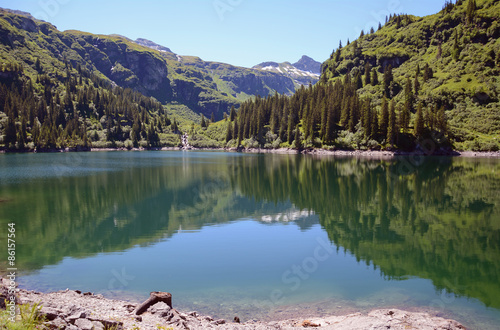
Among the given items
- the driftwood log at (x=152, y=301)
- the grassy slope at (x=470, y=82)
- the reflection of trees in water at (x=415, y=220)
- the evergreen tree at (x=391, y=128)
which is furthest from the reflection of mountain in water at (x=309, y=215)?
the grassy slope at (x=470, y=82)

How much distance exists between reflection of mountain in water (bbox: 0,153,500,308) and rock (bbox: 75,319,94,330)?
45.6 feet

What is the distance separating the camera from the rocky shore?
9.73 m

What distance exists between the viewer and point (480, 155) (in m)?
122

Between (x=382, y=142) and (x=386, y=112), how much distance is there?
12.3 m

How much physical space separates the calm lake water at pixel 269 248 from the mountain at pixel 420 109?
285 ft

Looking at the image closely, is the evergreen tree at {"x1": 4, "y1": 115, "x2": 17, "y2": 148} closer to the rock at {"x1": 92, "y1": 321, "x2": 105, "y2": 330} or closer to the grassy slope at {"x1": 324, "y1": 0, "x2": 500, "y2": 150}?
the rock at {"x1": 92, "y1": 321, "x2": 105, "y2": 330}

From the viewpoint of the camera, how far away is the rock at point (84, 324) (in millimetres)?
8531

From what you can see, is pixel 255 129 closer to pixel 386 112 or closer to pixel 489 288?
pixel 386 112

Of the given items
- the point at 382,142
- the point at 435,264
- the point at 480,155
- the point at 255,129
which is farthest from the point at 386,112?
the point at 435,264

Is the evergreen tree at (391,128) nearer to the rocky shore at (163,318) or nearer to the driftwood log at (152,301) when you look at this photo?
the rocky shore at (163,318)

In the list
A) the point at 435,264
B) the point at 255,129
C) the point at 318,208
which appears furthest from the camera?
the point at 255,129

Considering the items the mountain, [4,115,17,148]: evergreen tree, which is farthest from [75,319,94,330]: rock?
[4,115,17,148]: evergreen tree

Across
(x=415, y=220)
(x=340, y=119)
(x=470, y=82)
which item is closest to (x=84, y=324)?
(x=415, y=220)

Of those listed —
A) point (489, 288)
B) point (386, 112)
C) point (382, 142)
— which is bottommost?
point (489, 288)
